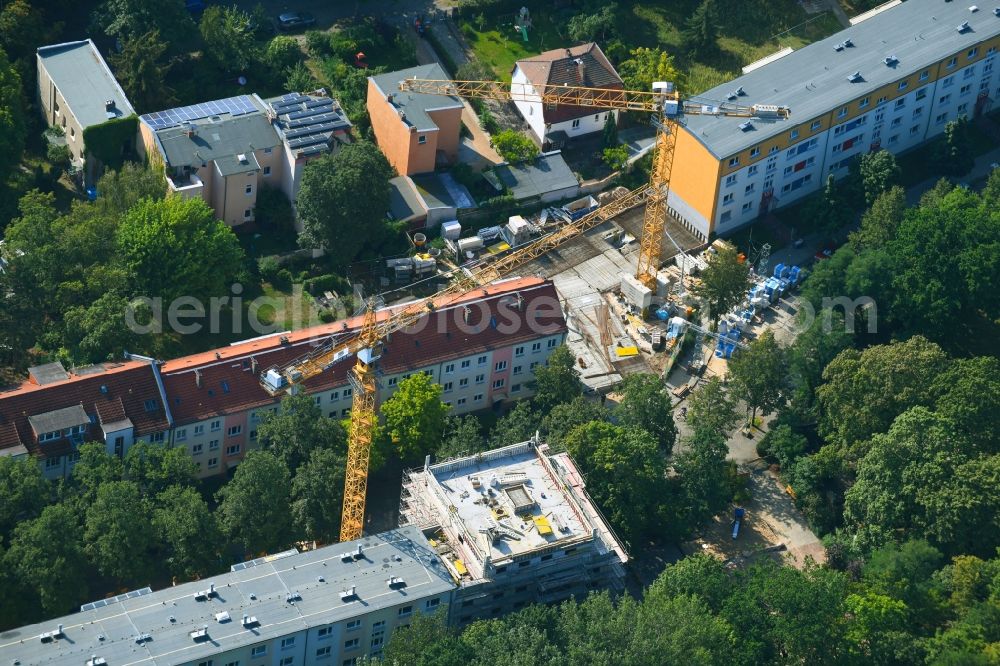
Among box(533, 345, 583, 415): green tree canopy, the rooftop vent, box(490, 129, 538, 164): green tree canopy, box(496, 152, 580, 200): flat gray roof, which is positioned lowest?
the rooftop vent

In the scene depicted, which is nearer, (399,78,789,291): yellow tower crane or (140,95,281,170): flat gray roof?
(140,95,281,170): flat gray roof

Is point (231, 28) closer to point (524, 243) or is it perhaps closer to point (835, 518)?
point (524, 243)

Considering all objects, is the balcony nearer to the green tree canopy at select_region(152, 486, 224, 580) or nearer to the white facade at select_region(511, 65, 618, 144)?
the white facade at select_region(511, 65, 618, 144)

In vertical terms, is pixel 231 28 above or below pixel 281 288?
above

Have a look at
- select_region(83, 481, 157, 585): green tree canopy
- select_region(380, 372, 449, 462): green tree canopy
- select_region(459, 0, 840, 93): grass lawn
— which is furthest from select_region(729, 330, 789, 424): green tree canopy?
select_region(83, 481, 157, 585): green tree canopy

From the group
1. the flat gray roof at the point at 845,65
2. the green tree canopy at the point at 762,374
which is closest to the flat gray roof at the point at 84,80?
the flat gray roof at the point at 845,65

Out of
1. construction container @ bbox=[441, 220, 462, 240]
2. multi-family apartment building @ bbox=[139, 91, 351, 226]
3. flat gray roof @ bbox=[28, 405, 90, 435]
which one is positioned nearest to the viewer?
flat gray roof @ bbox=[28, 405, 90, 435]

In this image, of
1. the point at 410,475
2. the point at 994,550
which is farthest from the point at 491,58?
the point at 994,550
